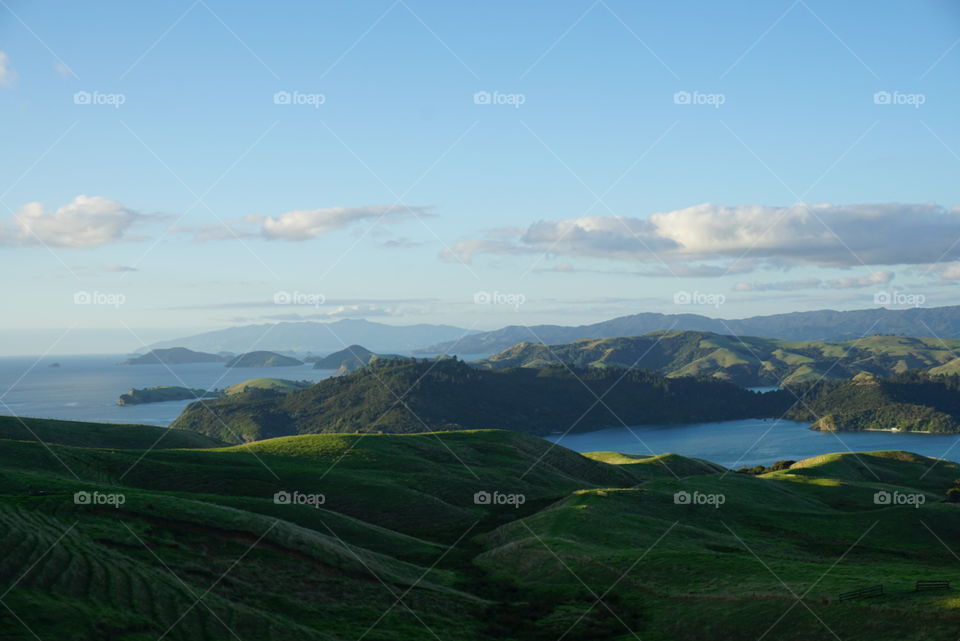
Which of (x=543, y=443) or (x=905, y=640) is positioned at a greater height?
(x=543, y=443)

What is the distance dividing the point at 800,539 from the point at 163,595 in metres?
70.3

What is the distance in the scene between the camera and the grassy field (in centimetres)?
3997

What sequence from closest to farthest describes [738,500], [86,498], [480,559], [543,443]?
[86,498] < [480,559] < [738,500] < [543,443]

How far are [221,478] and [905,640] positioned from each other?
77.5 meters

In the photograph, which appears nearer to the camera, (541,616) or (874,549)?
(541,616)

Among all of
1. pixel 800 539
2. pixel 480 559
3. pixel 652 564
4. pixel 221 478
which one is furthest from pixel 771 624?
pixel 221 478

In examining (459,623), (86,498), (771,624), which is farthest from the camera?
(86,498)

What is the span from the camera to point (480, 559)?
68062 mm

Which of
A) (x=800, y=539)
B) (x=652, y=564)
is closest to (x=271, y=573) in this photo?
(x=652, y=564)

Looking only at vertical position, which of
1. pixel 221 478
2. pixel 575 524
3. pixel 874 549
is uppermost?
pixel 221 478

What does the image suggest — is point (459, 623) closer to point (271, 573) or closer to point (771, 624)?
point (271, 573)

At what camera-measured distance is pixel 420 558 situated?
67.4 m

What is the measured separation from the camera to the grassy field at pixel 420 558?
1574 inches

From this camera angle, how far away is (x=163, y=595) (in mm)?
40281
